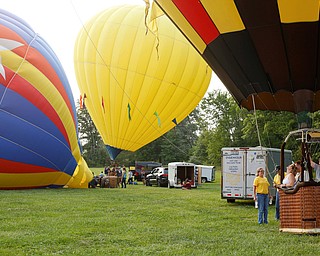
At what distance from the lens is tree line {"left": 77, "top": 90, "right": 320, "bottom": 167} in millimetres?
30344

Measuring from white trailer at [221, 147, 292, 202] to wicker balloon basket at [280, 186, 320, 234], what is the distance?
6751mm

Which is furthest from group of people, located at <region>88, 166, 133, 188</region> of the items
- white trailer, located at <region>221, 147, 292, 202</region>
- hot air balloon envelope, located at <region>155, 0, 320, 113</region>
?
hot air balloon envelope, located at <region>155, 0, 320, 113</region>

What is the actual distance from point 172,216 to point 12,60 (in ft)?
24.0

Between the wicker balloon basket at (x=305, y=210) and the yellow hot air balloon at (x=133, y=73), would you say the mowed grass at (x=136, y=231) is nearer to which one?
the wicker balloon basket at (x=305, y=210)

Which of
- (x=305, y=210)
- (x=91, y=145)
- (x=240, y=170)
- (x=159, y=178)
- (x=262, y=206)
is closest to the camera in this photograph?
(x=305, y=210)

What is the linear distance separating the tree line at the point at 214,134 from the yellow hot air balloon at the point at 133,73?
3279mm

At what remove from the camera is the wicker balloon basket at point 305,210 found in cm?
795

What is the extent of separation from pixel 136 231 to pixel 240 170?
756cm

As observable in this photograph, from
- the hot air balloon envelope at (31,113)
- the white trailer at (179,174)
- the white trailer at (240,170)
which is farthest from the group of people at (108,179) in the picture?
the white trailer at (240,170)

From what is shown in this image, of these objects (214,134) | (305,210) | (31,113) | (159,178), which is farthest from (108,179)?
(214,134)

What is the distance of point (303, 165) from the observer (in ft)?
26.7

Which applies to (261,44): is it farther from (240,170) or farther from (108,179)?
(108,179)

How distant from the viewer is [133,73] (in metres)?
19.2

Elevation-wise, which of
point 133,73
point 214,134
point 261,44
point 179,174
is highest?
point 214,134
